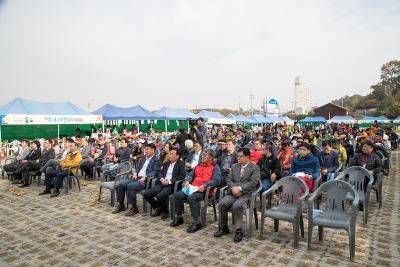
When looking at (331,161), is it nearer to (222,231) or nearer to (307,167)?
(307,167)

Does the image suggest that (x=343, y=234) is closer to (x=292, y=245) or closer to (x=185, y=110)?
(x=292, y=245)

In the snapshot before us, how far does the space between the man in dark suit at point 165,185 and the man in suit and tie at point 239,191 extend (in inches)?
44.3

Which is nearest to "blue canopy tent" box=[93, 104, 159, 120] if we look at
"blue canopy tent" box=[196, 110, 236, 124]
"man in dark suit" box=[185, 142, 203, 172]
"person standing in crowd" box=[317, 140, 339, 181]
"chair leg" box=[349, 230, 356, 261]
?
"blue canopy tent" box=[196, 110, 236, 124]

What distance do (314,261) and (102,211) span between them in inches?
166

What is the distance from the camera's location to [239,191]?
4.41 meters

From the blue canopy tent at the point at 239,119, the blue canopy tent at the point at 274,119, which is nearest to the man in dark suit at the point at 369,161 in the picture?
the blue canopy tent at the point at 239,119

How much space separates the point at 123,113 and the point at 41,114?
5282 mm

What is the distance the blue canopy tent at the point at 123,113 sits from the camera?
57.9 feet

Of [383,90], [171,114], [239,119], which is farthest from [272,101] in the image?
[383,90]

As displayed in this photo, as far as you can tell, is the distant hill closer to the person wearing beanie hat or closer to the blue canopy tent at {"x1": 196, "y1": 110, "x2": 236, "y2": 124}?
the blue canopy tent at {"x1": 196, "y1": 110, "x2": 236, "y2": 124}

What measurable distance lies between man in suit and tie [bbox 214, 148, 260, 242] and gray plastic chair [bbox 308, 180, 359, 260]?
3.17ft

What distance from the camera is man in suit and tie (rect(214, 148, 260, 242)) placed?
4.35 metres

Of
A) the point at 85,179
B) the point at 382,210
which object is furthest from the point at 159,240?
the point at 85,179

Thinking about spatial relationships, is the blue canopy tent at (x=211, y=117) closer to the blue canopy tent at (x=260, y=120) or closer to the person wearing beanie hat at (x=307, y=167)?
the blue canopy tent at (x=260, y=120)
